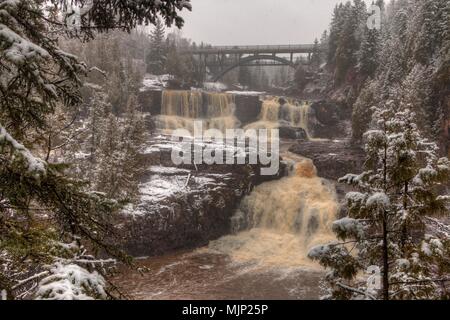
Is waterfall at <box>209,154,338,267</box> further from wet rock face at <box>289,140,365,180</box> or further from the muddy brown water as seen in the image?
the muddy brown water

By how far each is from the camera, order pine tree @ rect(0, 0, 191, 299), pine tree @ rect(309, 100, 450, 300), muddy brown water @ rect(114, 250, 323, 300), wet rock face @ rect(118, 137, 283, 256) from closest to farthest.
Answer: pine tree @ rect(0, 0, 191, 299), pine tree @ rect(309, 100, 450, 300), muddy brown water @ rect(114, 250, 323, 300), wet rock face @ rect(118, 137, 283, 256)

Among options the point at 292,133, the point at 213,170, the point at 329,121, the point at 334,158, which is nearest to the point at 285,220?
the point at 213,170

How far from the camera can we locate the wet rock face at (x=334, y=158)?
32438 millimetres

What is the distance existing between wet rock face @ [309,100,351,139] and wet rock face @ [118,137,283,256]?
16.6 meters

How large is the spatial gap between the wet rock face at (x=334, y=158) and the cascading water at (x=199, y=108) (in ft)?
44.6

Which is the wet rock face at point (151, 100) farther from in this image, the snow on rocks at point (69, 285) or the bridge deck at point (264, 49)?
the snow on rocks at point (69, 285)

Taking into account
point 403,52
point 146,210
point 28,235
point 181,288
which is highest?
point 403,52

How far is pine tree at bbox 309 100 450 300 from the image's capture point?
6.74 metres

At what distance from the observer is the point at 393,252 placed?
756cm

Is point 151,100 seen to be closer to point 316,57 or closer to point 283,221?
point 283,221

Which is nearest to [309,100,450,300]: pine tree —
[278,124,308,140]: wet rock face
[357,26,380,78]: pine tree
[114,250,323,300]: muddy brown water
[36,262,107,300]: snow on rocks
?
[36,262,107,300]: snow on rocks
